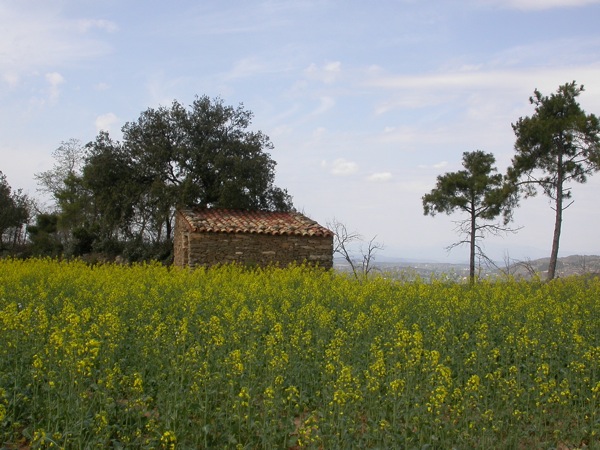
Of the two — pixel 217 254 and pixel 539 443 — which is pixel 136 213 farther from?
pixel 539 443

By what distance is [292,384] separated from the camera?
23.0 feet

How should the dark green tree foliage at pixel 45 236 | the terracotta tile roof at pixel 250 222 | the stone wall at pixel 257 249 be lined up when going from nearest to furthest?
the stone wall at pixel 257 249
the terracotta tile roof at pixel 250 222
the dark green tree foliage at pixel 45 236

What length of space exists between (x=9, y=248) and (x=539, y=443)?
38.6m

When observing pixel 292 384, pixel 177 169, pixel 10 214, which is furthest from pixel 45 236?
pixel 292 384

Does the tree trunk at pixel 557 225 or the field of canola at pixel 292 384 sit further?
the tree trunk at pixel 557 225

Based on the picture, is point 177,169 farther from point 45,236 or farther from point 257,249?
point 45,236

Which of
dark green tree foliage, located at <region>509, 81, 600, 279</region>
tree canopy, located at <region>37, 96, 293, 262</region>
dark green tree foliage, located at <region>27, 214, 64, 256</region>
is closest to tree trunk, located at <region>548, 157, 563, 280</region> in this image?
dark green tree foliage, located at <region>509, 81, 600, 279</region>

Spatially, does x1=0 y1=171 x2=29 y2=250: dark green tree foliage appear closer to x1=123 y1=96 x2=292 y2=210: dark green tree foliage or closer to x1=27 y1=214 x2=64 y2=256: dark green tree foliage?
x1=27 y1=214 x2=64 y2=256: dark green tree foliage

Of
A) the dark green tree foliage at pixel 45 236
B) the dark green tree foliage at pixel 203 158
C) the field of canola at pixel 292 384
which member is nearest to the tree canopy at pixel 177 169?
the dark green tree foliage at pixel 203 158

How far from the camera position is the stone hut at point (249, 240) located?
22859 millimetres

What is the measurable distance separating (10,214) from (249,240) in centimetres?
2484

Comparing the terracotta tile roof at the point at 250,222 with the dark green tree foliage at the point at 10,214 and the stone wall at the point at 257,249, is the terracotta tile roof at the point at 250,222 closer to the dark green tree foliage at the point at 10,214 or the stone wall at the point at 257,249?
the stone wall at the point at 257,249

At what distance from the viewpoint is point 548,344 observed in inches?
339

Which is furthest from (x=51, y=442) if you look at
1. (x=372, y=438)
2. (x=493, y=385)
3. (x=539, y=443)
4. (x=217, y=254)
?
(x=217, y=254)
